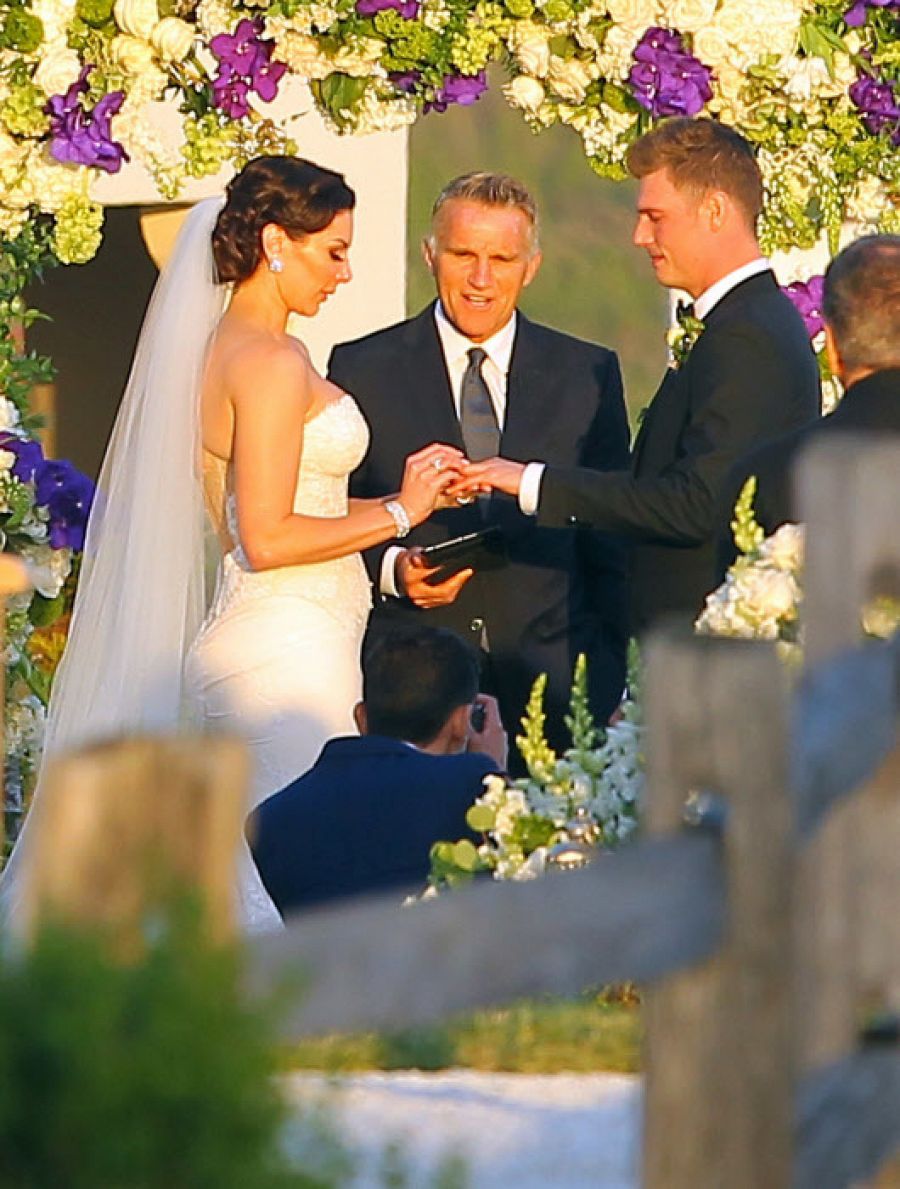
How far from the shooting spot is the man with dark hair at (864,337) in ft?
15.1

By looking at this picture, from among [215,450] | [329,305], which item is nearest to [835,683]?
[215,450]

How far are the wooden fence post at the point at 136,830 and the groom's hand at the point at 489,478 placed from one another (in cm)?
397

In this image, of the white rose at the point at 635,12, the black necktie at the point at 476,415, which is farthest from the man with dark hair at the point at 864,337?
the white rose at the point at 635,12

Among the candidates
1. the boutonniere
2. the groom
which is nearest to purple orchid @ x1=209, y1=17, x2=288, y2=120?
the groom

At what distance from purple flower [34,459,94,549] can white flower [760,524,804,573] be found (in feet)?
8.50

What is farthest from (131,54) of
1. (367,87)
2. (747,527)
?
(747,527)

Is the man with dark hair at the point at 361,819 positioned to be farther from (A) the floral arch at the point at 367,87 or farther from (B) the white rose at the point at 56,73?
(B) the white rose at the point at 56,73

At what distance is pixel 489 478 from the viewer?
230 inches

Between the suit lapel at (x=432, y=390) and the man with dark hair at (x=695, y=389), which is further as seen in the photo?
the suit lapel at (x=432, y=390)

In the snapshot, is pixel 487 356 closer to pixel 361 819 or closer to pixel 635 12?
pixel 635 12

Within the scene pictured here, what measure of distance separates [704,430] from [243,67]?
5.61 feet

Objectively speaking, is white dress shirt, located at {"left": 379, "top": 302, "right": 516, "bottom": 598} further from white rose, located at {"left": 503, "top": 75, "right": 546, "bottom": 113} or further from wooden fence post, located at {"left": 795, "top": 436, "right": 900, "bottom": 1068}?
wooden fence post, located at {"left": 795, "top": 436, "right": 900, "bottom": 1068}

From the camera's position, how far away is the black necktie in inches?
256

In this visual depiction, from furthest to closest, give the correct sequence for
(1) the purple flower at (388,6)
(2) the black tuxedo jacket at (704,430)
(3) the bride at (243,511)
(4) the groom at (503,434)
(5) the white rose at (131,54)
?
(5) the white rose at (131,54) < (1) the purple flower at (388,6) < (4) the groom at (503,434) < (3) the bride at (243,511) < (2) the black tuxedo jacket at (704,430)
